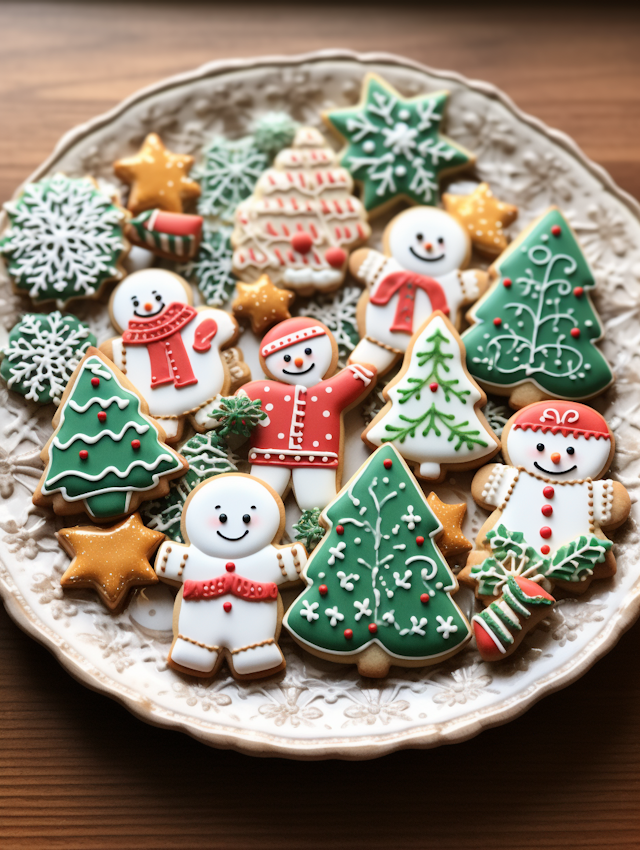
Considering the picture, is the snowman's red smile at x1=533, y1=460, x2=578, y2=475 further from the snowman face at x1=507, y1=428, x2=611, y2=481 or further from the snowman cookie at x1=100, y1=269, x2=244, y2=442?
the snowman cookie at x1=100, y1=269, x2=244, y2=442

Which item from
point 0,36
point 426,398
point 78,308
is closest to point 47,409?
point 78,308

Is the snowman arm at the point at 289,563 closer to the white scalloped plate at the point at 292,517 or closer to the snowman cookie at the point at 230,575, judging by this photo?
the snowman cookie at the point at 230,575

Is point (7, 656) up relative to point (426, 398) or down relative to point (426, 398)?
down

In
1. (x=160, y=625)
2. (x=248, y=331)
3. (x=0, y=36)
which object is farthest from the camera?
(x=0, y=36)

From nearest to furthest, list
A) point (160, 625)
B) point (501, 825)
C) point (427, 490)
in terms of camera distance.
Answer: point (501, 825) < point (160, 625) < point (427, 490)

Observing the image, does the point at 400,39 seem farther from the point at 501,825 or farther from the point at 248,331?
the point at 501,825

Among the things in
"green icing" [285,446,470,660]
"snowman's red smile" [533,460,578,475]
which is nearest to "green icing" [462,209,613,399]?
"snowman's red smile" [533,460,578,475]
